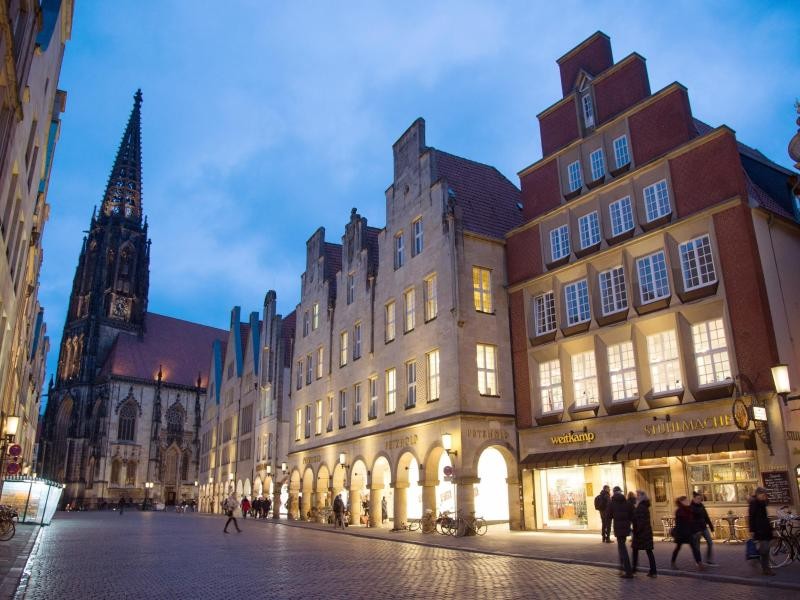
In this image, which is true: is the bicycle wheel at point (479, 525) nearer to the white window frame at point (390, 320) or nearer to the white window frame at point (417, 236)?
the white window frame at point (390, 320)

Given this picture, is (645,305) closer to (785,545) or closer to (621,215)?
(621,215)

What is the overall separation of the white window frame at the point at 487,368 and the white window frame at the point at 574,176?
800 centimetres

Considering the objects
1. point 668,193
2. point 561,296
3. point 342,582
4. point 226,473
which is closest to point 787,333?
point 668,193

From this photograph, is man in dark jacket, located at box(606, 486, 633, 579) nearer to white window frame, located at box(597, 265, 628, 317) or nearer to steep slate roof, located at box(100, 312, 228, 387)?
white window frame, located at box(597, 265, 628, 317)

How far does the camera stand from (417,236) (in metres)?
34.2

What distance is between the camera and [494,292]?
100ft

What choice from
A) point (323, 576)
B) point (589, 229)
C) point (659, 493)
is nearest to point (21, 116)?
point (323, 576)

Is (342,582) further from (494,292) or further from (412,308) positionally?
(412,308)

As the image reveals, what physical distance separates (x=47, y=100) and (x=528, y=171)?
20.6 meters

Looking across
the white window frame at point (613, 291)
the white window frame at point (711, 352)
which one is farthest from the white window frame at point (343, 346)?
the white window frame at point (711, 352)

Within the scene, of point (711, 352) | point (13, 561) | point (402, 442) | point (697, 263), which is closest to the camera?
point (13, 561)

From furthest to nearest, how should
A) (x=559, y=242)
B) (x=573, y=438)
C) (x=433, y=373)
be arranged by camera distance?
1. (x=433, y=373)
2. (x=559, y=242)
3. (x=573, y=438)

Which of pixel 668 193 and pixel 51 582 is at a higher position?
pixel 668 193

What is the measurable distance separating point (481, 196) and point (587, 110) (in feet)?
26.0
